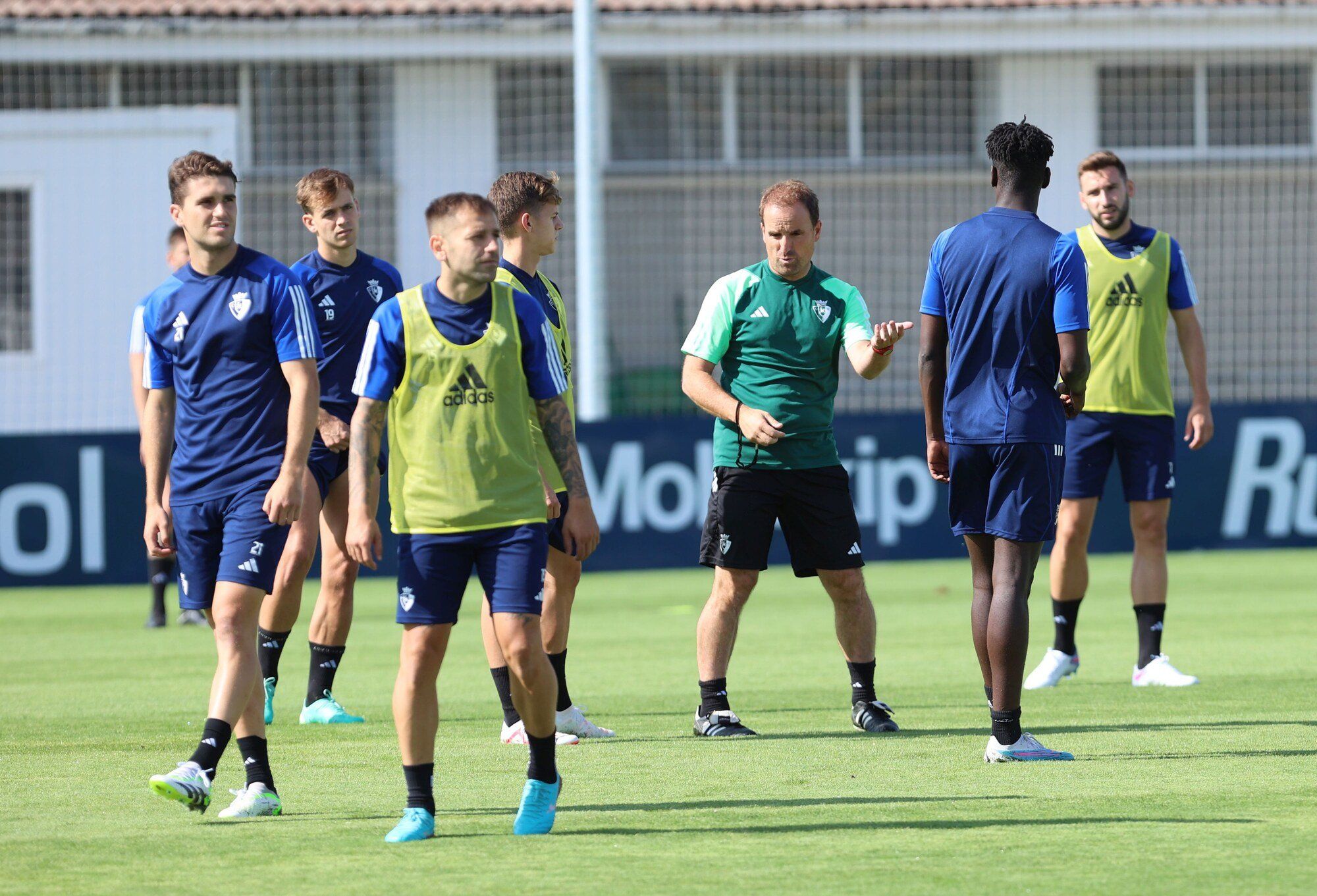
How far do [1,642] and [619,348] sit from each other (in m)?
8.63

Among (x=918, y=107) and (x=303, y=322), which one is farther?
(x=918, y=107)

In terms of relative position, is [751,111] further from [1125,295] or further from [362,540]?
[362,540]

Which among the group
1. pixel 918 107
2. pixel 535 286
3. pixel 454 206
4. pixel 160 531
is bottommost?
pixel 160 531

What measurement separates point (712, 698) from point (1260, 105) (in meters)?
16.2

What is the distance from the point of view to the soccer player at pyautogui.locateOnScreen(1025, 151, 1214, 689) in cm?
881

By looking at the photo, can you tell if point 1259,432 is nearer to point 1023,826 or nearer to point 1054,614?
point 1054,614

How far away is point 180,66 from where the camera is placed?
2123 centimetres

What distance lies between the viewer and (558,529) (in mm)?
7176

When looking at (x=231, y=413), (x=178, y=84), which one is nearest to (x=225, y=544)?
(x=231, y=413)

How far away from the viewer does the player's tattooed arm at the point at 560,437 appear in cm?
552

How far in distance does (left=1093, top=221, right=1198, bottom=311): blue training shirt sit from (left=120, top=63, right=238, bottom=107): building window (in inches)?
564

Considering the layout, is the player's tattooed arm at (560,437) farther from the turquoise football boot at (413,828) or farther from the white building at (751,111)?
the white building at (751,111)

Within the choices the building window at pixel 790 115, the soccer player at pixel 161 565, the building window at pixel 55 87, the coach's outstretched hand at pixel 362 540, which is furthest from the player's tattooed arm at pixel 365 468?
the building window at pixel 55 87

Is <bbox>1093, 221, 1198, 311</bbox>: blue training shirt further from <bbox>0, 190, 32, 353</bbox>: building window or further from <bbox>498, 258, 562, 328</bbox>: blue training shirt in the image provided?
<bbox>0, 190, 32, 353</bbox>: building window
